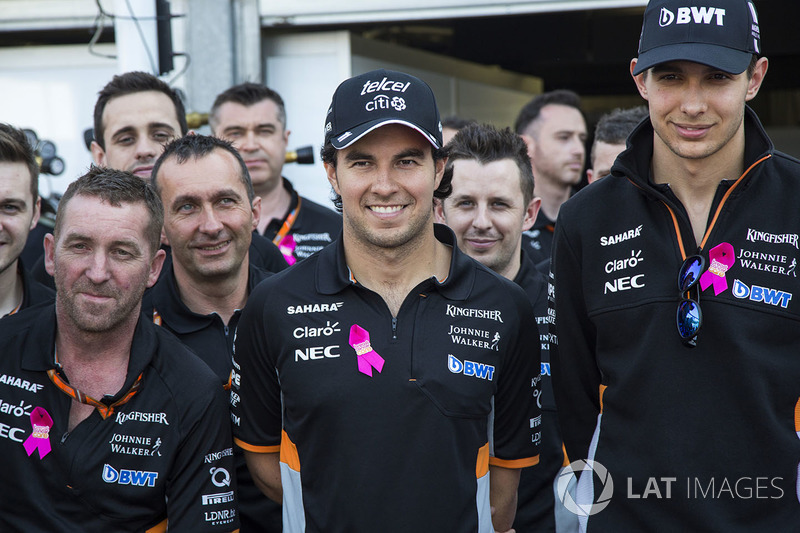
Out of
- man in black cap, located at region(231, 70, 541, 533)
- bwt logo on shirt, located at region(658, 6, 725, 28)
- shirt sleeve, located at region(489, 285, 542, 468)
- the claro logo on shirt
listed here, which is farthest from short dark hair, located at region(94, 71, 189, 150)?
bwt logo on shirt, located at region(658, 6, 725, 28)

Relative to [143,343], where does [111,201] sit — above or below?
above

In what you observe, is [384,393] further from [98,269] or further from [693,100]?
[693,100]

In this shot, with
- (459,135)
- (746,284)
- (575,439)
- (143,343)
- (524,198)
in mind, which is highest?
(459,135)

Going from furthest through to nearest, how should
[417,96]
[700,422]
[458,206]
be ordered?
[458,206] < [417,96] < [700,422]

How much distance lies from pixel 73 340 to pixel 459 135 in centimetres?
180

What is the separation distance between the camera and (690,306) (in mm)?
2285

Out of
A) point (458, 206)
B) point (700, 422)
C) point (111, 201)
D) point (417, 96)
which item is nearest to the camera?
point (700, 422)

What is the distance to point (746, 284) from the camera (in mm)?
2305

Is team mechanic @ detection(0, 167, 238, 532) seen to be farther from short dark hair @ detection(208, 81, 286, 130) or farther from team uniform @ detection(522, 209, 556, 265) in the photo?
team uniform @ detection(522, 209, 556, 265)

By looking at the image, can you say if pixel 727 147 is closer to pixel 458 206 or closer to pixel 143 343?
pixel 458 206

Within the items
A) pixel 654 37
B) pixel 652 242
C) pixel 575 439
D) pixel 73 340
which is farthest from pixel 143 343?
pixel 654 37

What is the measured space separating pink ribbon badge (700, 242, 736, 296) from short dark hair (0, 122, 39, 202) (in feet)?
7.78

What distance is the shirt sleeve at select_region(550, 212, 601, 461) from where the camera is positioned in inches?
102

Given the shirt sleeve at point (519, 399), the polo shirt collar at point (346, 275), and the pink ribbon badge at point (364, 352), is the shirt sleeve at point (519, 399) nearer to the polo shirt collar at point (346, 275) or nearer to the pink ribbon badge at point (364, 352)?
the polo shirt collar at point (346, 275)
